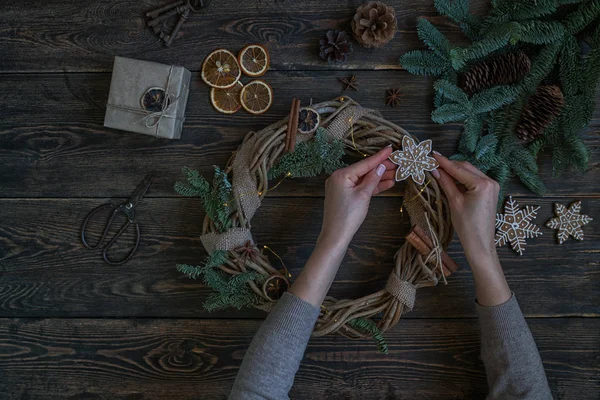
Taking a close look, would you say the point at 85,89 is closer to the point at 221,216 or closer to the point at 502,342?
the point at 221,216

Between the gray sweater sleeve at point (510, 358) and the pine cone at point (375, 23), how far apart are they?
86 centimetres

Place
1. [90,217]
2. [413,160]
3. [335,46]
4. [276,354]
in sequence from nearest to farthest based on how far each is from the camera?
[276,354], [413,160], [335,46], [90,217]

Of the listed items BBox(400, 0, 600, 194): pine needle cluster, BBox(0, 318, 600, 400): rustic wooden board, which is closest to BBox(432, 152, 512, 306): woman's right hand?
BBox(400, 0, 600, 194): pine needle cluster

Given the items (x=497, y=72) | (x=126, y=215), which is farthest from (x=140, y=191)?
(x=497, y=72)

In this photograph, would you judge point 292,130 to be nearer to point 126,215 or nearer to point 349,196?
point 349,196

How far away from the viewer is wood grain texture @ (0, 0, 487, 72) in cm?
142

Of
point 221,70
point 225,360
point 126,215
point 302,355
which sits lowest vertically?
point 225,360

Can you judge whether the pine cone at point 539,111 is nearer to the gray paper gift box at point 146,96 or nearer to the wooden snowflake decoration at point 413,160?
the wooden snowflake decoration at point 413,160

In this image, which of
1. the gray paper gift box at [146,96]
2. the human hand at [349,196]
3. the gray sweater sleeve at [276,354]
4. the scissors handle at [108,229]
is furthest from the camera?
the scissors handle at [108,229]

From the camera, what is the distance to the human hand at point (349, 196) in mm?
1245

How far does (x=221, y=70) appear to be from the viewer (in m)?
1.42

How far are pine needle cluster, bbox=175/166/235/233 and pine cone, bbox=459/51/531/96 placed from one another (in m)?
0.78

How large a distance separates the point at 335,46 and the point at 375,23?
5.4 inches

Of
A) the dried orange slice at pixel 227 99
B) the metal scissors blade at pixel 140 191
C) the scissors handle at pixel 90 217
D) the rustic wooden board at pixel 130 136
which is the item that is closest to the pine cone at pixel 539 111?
the rustic wooden board at pixel 130 136
